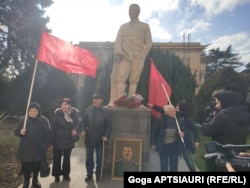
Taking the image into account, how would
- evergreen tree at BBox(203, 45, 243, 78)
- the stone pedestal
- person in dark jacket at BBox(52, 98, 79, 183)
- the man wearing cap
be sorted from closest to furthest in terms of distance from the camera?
1. person in dark jacket at BBox(52, 98, 79, 183)
2. the man wearing cap
3. the stone pedestal
4. evergreen tree at BBox(203, 45, 243, 78)

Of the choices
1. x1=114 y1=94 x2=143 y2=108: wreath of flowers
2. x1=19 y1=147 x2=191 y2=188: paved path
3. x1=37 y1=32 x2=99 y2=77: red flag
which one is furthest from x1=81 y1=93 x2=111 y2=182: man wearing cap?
x1=37 y1=32 x2=99 y2=77: red flag

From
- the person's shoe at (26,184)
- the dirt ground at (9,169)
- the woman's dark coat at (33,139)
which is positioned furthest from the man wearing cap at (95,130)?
the dirt ground at (9,169)

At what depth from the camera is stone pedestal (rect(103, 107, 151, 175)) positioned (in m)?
5.89

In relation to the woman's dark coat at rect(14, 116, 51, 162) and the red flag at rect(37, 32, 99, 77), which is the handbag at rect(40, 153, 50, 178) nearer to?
the woman's dark coat at rect(14, 116, 51, 162)

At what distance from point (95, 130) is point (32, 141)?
49.8 inches

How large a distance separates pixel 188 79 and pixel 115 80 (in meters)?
7.59

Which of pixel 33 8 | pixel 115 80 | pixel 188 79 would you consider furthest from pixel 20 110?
pixel 115 80

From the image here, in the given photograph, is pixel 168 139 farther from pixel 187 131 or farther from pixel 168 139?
pixel 187 131

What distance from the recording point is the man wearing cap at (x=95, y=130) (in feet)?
17.8

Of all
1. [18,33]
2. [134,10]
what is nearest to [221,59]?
[18,33]

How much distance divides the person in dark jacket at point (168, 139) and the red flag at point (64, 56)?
198cm

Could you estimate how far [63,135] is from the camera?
5.18m

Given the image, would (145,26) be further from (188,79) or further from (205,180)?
(188,79)

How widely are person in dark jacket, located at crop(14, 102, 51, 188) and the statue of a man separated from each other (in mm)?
1928
